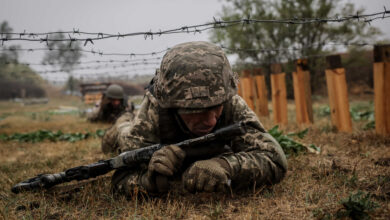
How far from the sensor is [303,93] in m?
5.89

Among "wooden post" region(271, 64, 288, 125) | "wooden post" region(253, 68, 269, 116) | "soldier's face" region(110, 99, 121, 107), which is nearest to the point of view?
"wooden post" region(271, 64, 288, 125)

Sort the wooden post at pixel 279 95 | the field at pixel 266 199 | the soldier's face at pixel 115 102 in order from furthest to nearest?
the soldier's face at pixel 115 102, the wooden post at pixel 279 95, the field at pixel 266 199

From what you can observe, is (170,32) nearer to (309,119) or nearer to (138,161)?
(138,161)

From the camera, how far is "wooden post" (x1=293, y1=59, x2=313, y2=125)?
5.78 m

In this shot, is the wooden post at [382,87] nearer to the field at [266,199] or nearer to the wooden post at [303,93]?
the field at [266,199]

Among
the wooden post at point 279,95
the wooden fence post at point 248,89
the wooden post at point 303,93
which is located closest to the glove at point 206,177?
the wooden post at point 303,93

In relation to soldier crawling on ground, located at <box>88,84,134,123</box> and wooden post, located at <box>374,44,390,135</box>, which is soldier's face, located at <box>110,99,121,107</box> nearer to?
soldier crawling on ground, located at <box>88,84,134,123</box>

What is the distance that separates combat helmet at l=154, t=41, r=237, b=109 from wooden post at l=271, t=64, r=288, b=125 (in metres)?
4.18

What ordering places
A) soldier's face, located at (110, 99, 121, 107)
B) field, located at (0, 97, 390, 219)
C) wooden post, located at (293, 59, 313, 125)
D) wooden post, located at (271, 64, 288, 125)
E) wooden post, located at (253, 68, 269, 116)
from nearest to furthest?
field, located at (0, 97, 390, 219), wooden post, located at (293, 59, 313, 125), wooden post, located at (271, 64, 288, 125), wooden post, located at (253, 68, 269, 116), soldier's face, located at (110, 99, 121, 107)

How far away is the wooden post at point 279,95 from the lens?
6.36 m

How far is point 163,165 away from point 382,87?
372 cm

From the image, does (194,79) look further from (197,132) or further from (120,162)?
(120,162)

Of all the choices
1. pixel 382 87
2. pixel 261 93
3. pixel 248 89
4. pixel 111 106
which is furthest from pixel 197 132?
pixel 111 106

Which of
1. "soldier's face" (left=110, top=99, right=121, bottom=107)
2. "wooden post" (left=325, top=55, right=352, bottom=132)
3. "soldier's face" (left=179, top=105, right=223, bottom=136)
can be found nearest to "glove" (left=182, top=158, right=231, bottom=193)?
"soldier's face" (left=179, top=105, right=223, bottom=136)
